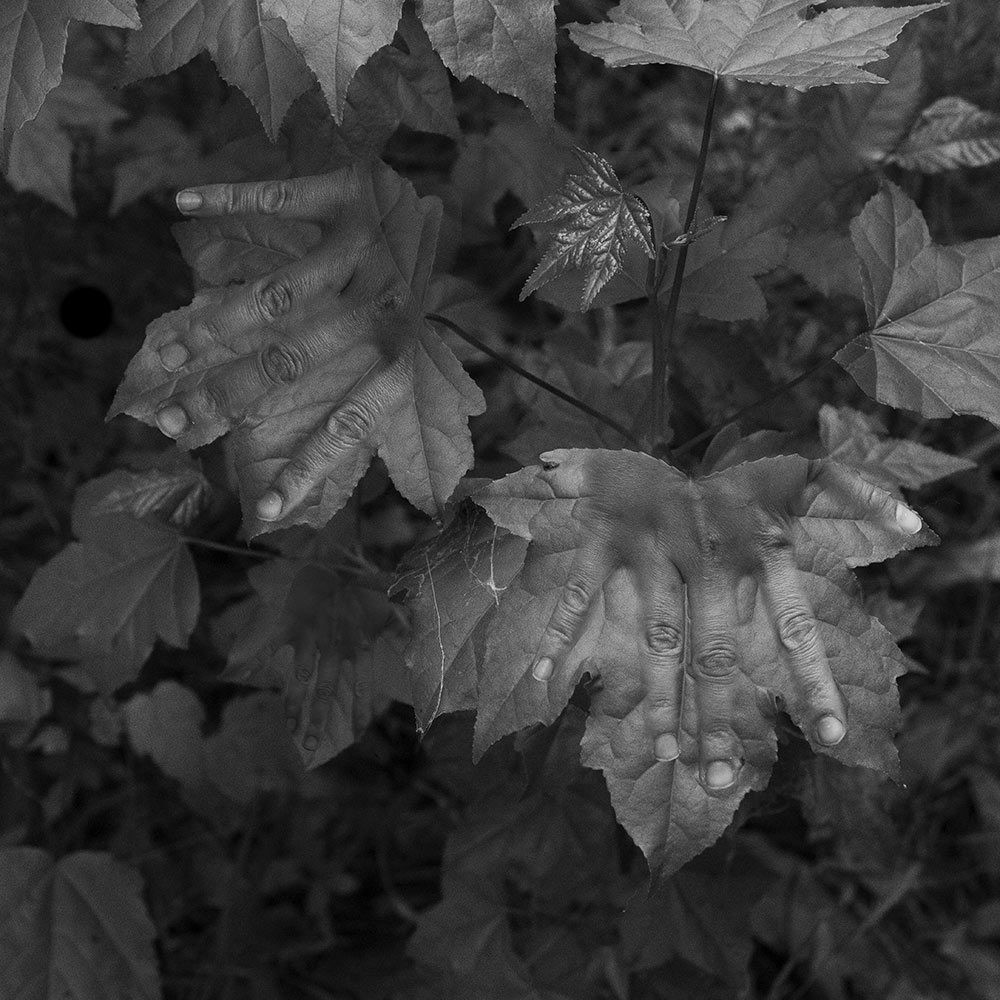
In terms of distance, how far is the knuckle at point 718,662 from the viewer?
91 centimetres

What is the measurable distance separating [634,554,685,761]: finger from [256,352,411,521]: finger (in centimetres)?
28

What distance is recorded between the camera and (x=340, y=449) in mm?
986

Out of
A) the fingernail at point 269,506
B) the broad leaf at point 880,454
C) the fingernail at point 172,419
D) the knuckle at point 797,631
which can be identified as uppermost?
the fingernail at point 172,419

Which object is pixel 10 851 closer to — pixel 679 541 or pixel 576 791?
pixel 576 791

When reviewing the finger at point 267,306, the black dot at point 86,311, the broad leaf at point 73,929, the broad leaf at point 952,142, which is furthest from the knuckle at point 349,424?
the black dot at point 86,311

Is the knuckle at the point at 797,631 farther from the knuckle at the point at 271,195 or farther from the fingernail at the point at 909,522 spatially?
the knuckle at the point at 271,195

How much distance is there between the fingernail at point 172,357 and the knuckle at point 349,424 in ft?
0.51

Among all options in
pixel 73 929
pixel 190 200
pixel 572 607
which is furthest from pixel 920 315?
pixel 73 929

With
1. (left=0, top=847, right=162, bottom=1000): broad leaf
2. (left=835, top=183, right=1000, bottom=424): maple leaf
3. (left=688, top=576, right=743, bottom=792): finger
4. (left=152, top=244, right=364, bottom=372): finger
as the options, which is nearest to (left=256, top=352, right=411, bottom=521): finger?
(left=152, top=244, right=364, bottom=372): finger

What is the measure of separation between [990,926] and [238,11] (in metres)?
1.93

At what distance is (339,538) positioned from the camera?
135 centimetres

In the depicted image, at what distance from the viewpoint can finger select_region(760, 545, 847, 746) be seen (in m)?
0.91

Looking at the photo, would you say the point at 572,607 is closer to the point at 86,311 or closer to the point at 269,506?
the point at 269,506

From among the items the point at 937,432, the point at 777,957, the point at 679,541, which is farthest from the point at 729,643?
the point at 777,957
